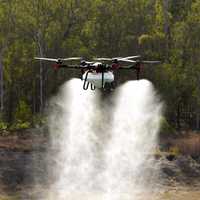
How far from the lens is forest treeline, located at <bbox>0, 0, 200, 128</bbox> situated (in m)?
54.3

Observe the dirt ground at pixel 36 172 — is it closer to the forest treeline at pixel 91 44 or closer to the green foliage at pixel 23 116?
the green foliage at pixel 23 116

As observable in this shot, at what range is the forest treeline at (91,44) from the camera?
54281 mm

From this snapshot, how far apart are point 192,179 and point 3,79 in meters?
22.8

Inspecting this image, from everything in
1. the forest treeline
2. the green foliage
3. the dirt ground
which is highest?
the forest treeline

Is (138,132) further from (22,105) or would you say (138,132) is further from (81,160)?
(22,105)

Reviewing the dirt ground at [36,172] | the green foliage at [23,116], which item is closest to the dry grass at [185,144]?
the dirt ground at [36,172]

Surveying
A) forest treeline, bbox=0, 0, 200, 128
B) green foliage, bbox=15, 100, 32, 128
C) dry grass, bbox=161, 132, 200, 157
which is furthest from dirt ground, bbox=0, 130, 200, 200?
forest treeline, bbox=0, 0, 200, 128

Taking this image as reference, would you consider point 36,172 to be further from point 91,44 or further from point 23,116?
point 91,44

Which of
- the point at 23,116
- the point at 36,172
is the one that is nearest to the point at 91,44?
the point at 23,116

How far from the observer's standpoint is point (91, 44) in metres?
56.7

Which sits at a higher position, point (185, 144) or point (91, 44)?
point (91, 44)

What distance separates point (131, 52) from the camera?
58.4m

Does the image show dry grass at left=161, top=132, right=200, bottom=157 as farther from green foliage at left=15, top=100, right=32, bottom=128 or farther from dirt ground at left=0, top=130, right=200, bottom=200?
green foliage at left=15, top=100, right=32, bottom=128

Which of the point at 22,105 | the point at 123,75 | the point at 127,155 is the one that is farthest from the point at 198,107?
the point at 22,105
